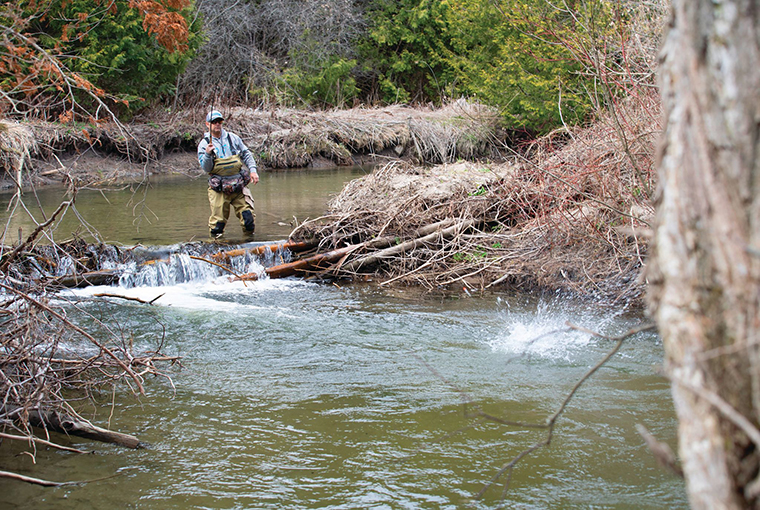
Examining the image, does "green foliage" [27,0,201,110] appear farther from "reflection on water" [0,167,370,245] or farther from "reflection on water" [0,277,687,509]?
"reflection on water" [0,277,687,509]

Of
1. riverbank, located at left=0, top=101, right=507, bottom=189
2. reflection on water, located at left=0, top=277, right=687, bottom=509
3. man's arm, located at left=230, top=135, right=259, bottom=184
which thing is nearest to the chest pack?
man's arm, located at left=230, top=135, right=259, bottom=184

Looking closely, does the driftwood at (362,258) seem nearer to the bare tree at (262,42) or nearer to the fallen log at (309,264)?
the fallen log at (309,264)

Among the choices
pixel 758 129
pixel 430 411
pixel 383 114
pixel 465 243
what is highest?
pixel 383 114

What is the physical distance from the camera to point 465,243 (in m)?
9.95

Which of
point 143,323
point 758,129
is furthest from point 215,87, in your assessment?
point 758,129

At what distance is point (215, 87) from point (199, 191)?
10734 millimetres

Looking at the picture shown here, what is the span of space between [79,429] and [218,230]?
6.44m

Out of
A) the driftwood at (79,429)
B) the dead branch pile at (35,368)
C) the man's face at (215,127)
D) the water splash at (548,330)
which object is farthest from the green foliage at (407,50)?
the driftwood at (79,429)

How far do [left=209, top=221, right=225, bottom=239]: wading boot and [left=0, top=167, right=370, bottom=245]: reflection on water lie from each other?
200mm

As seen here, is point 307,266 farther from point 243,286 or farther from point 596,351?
point 596,351

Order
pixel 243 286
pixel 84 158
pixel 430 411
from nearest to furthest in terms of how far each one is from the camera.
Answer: pixel 430 411 → pixel 243 286 → pixel 84 158

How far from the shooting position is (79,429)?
14.6 feet

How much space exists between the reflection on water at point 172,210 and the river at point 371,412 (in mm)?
2853

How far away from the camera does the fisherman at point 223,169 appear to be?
9.91 meters
